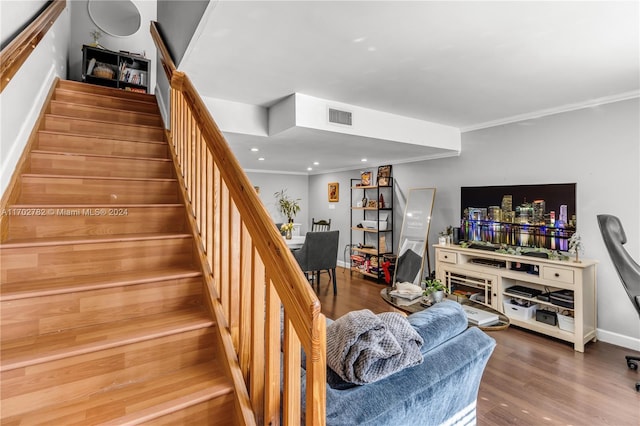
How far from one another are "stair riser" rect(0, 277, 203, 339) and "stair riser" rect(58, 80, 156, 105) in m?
2.46

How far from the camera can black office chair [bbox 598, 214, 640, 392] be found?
2.47 metres

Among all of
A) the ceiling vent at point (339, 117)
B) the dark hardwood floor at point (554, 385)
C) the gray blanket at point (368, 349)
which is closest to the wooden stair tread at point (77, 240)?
the gray blanket at point (368, 349)

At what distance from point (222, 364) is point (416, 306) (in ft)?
6.27

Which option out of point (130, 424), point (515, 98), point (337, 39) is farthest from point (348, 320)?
point (515, 98)

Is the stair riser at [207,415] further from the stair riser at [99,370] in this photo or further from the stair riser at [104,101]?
the stair riser at [104,101]

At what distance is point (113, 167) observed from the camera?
2.21 m

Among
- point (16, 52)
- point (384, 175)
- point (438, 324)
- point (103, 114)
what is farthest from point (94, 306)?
point (384, 175)

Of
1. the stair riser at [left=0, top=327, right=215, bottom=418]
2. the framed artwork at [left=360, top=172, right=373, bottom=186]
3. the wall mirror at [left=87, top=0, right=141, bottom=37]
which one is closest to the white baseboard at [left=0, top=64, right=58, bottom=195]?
the stair riser at [left=0, top=327, right=215, bottom=418]

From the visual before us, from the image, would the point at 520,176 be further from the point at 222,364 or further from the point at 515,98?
the point at 222,364

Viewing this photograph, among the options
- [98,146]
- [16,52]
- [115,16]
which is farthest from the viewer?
[115,16]

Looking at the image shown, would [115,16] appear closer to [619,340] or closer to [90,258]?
[90,258]

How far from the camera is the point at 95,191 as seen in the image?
1.97 metres

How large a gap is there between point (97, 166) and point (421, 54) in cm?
236

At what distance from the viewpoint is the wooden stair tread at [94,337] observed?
3.60 ft
